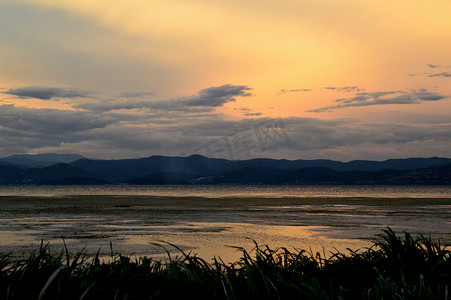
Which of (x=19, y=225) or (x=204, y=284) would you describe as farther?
(x=19, y=225)

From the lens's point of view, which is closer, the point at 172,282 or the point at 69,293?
the point at 69,293

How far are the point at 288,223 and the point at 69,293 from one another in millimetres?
32369

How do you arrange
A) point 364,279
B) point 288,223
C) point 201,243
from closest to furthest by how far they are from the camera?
point 364,279, point 201,243, point 288,223

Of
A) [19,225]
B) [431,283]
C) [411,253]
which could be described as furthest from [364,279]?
[19,225]

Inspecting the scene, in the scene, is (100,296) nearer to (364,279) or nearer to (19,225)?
(364,279)

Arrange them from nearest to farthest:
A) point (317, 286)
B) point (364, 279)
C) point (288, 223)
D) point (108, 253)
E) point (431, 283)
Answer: point (317, 286) → point (431, 283) → point (364, 279) → point (108, 253) → point (288, 223)

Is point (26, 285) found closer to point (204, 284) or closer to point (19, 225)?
point (204, 284)

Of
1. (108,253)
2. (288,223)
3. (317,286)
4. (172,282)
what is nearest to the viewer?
(317,286)

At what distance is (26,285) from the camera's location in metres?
5.96

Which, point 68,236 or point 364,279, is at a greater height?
point 364,279

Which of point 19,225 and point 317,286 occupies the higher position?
point 317,286

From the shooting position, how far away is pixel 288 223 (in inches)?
1471

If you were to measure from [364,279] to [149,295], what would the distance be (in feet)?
13.6

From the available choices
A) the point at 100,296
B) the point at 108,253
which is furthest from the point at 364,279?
the point at 108,253
